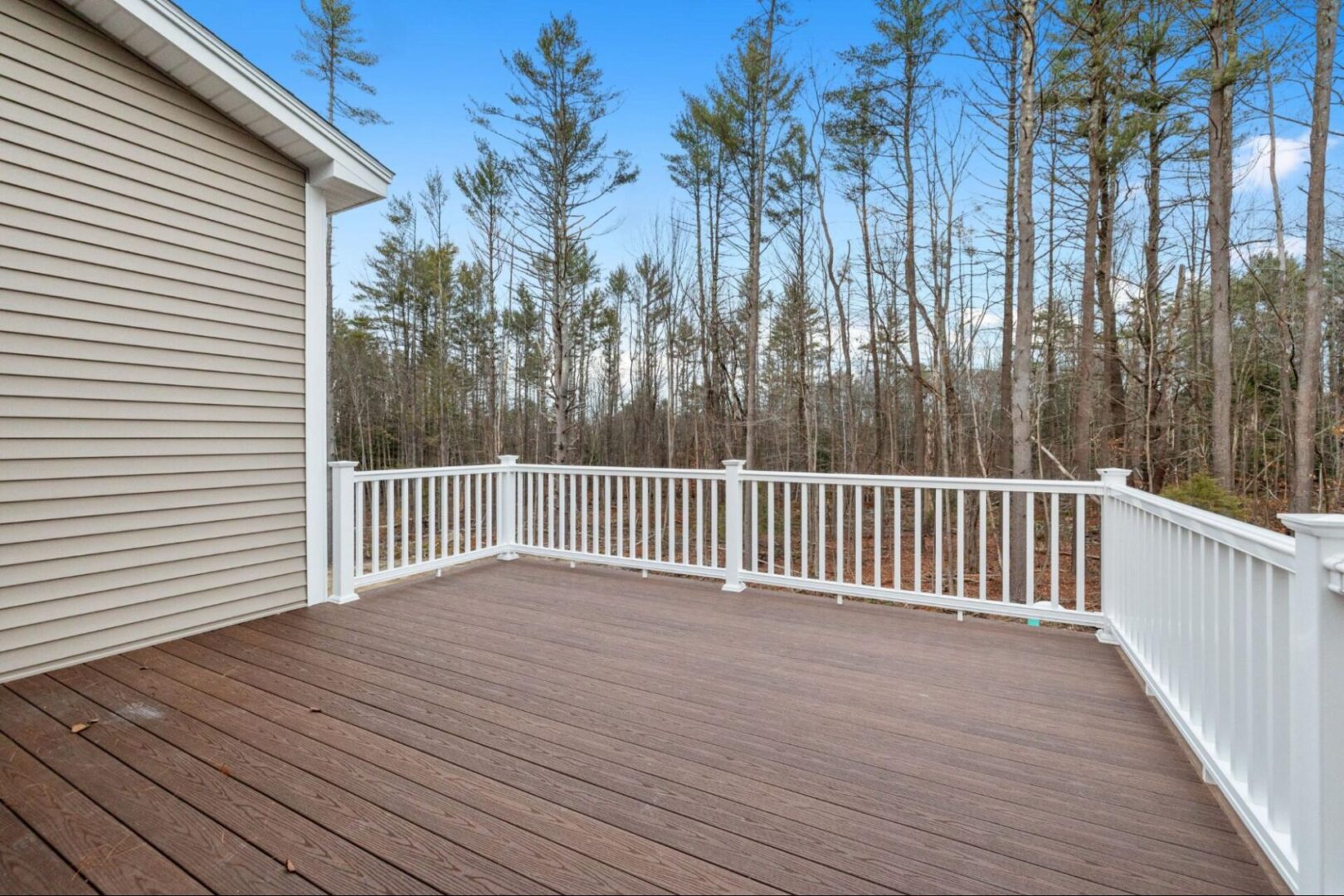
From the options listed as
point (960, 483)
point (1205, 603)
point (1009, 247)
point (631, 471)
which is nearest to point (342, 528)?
point (631, 471)

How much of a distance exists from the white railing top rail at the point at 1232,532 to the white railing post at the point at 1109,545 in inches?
22.5

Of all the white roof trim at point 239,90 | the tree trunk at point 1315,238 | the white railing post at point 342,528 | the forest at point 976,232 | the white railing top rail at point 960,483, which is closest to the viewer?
the white roof trim at point 239,90

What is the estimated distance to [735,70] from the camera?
8.65 meters

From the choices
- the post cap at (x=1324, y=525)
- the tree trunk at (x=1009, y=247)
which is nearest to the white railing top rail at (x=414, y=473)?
the post cap at (x=1324, y=525)

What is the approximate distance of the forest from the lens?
21.0ft

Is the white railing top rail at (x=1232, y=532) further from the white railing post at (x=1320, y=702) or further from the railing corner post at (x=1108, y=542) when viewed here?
the railing corner post at (x=1108, y=542)

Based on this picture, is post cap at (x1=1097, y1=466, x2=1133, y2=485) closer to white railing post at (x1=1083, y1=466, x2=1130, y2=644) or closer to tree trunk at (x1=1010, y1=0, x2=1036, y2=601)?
white railing post at (x1=1083, y1=466, x2=1130, y2=644)

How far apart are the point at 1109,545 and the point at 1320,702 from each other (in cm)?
209

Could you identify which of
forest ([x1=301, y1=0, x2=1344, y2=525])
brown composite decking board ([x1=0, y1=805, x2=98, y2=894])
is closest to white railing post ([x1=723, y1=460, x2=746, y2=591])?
brown composite decking board ([x1=0, y1=805, x2=98, y2=894])

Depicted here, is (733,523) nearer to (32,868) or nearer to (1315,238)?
(32,868)

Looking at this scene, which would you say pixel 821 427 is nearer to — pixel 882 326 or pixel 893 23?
pixel 882 326

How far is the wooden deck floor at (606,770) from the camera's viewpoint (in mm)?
1487

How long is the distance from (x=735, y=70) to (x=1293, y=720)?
9.39 metres

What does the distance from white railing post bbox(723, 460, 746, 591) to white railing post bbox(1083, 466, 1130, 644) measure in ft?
6.47
